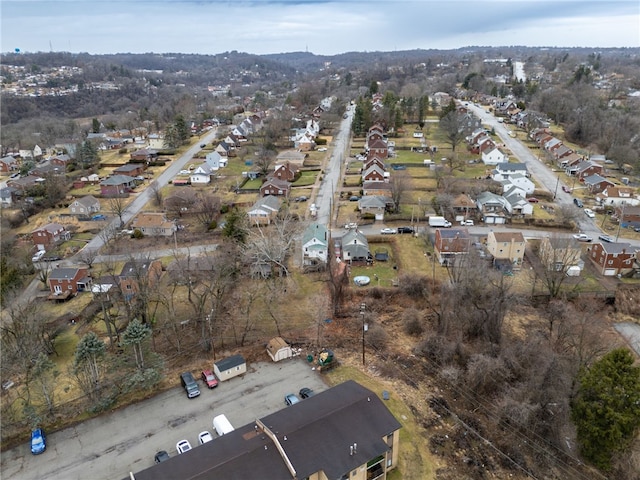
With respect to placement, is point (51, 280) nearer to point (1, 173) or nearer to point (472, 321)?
point (472, 321)

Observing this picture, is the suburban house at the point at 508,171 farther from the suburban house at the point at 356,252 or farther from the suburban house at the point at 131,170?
the suburban house at the point at 131,170

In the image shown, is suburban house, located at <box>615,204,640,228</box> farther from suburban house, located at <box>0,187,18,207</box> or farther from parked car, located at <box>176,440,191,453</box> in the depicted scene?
suburban house, located at <box>0,187,18,207</box>

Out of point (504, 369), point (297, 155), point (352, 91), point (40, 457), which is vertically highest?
point (352, 91)

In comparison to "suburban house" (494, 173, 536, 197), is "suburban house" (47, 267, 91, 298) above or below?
below

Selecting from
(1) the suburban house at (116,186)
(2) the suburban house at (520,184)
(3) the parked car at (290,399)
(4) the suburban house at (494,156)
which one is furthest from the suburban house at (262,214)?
(4) the suburban house at (494,156)

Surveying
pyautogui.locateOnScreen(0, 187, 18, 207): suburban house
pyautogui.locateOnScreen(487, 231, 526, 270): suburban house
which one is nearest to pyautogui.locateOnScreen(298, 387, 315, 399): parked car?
pyautogui.locateOnScreen(487, 231, 526, 270): suburban house

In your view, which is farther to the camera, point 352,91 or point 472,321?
point 352,91

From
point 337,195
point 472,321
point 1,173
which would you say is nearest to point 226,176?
point 337,195
